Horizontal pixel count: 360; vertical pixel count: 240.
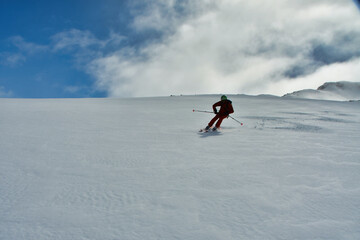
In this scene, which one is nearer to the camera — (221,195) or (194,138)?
(221,195)

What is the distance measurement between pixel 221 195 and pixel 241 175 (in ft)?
2.89

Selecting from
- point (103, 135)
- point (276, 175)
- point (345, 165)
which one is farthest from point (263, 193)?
point (103, 135)

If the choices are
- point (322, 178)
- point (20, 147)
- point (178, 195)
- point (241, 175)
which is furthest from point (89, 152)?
point (322, 178)

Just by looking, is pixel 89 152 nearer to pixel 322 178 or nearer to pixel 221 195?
pixel 221 195

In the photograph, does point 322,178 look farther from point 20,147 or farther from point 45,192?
point 20,147

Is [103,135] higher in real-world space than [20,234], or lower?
higher

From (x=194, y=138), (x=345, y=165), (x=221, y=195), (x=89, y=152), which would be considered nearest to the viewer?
(x=221, y=195)

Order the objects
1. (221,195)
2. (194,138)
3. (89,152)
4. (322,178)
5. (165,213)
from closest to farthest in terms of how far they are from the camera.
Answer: (165,213), (221,195), (322,178), (89,152), (194,138)

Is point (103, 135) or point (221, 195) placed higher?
point (103, 135)

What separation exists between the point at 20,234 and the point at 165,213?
1.39 meters

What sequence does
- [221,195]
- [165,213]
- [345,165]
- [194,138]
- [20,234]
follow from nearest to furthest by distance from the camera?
[20,234] < [165,213] < [221,195] < [345,165] < [194,138]

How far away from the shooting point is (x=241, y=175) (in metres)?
3.99

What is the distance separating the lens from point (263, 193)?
3.30 meters

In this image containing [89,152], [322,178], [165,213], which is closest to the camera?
[165,213]
